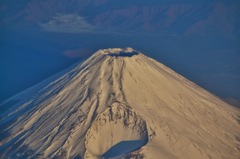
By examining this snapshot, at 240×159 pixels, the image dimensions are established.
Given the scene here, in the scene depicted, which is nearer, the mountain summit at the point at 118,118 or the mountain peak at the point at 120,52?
the mountain summit at the point at 118,118

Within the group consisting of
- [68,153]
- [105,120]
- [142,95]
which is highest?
[142,95]

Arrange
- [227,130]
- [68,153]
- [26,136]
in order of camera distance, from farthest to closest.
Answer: [227,130]
[26,136]
[68,153]

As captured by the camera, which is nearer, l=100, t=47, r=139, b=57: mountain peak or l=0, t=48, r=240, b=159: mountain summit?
l=0, t=48, r=240, b=159: mountain summit

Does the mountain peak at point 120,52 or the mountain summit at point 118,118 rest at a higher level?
the mountain peak at point 120,52

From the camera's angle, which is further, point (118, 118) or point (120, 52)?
point (120, 52)

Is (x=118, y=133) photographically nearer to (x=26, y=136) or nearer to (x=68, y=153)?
(x=68, y=153)

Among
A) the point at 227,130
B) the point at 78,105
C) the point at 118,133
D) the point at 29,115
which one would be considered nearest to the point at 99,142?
the point at 118,133

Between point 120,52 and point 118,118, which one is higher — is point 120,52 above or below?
above

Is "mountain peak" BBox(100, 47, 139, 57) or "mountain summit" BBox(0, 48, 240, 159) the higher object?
"mountain peak" BBox(100, 47, 139, 57)
